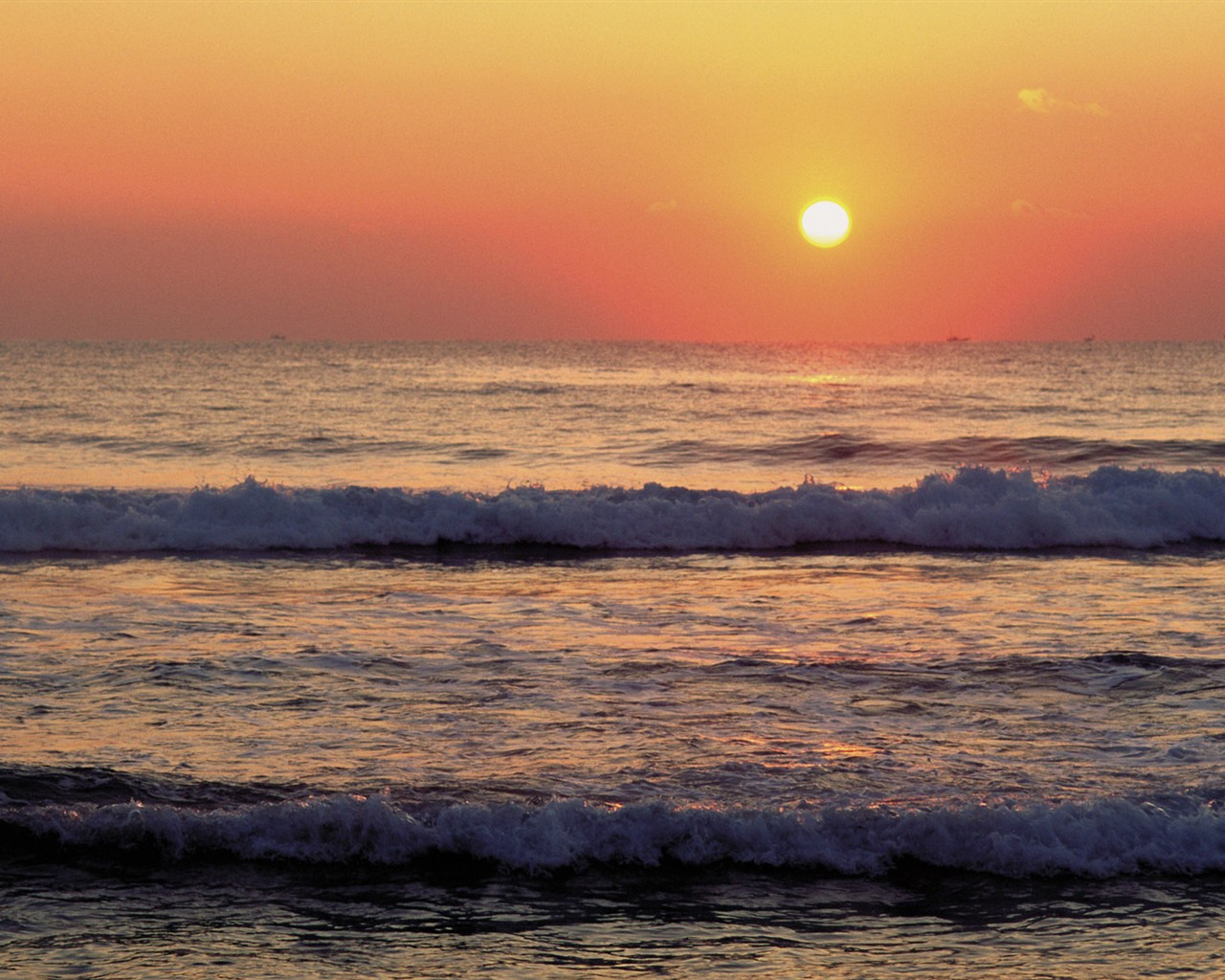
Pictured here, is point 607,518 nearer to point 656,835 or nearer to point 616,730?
point 616,730

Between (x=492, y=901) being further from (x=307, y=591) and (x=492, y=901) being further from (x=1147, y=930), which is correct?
(x=307, y=591)

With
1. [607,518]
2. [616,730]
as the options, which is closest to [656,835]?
[616,730]

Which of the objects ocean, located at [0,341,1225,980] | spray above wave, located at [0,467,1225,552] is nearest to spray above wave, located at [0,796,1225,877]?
ocean, located at [0,341,1225,980]

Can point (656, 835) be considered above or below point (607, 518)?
below

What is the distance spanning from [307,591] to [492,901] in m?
9.62

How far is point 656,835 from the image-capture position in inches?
289

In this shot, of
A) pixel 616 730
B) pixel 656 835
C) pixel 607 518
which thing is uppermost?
pixel 607 518

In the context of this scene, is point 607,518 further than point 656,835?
Yes

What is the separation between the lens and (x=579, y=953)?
6.12m

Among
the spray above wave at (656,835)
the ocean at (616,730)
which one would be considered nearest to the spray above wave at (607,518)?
the ocean at (616,730)

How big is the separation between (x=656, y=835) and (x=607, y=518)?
14303mm

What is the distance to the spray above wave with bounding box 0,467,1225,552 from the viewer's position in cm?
2042

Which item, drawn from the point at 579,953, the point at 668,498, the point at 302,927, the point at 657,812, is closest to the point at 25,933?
the point at 302,927

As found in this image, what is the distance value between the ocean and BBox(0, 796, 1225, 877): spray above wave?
2 centimetres
